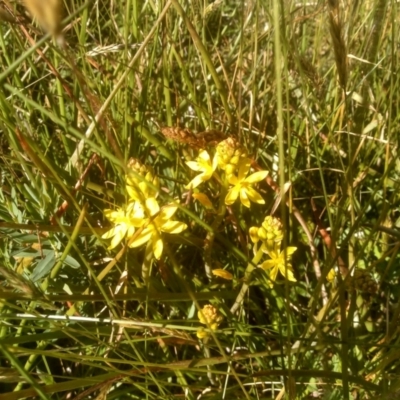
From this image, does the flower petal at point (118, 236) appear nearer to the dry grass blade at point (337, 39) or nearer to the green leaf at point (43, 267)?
the green leaf at point (43, 267)

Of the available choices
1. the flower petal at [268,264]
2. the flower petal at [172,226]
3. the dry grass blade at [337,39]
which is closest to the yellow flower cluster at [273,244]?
the flower petal at [268,264]

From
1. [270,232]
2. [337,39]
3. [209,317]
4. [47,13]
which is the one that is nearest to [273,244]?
[270,232]

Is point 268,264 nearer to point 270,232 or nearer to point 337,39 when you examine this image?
point 270,232

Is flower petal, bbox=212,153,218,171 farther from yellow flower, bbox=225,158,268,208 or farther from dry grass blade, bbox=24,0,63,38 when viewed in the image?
dry grass blade, bbox=24,0,63,38

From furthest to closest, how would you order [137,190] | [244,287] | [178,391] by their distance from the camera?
[178,391]
[244,287]
[137,190]

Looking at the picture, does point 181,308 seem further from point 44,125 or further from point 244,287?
point 44,125

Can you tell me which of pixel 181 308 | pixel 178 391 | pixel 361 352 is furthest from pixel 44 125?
pixel 361 352
